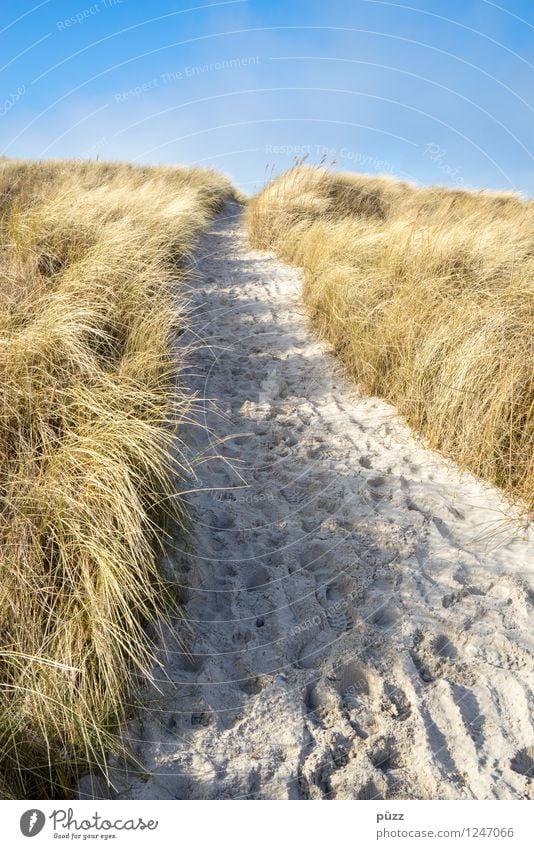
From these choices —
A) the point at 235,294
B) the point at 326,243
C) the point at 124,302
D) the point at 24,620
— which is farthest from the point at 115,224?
the point at 24,620

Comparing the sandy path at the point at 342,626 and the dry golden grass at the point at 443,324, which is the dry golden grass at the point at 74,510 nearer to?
the sandy path at the point at 342,626

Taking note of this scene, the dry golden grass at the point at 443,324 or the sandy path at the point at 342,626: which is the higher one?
the dry golden grass at the point at 443,324

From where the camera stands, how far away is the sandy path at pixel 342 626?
195cm

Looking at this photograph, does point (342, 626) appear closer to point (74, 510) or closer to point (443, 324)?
point (74, 510)

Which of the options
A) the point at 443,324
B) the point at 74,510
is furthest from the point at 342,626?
the point at 443,324

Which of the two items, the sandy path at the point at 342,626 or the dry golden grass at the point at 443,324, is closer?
the sandy path at the point at 342,626

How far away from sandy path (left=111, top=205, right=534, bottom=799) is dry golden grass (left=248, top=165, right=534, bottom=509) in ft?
0.70

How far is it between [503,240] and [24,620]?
5627mm

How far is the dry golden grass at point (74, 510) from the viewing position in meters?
1.92

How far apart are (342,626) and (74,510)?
4.14 feet

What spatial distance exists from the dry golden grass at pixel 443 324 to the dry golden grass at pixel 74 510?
5.33 feet

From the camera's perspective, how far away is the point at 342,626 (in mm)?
2494

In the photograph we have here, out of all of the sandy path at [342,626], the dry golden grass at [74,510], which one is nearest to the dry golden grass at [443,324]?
the sandy path at [342,626]

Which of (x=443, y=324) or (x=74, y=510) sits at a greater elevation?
(x=443, y=324)
